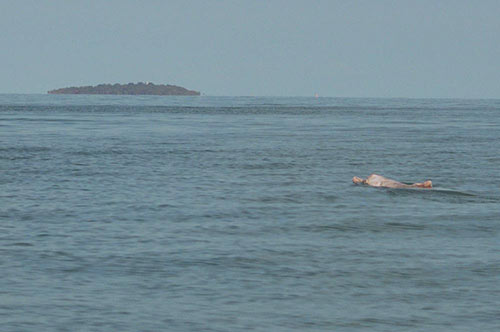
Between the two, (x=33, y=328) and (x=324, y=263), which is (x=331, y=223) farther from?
(x=33, y=328)

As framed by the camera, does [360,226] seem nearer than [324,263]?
No

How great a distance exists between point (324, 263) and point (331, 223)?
5.24m

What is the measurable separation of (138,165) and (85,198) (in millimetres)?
12908

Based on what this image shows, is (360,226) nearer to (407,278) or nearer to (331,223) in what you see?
(331,223)

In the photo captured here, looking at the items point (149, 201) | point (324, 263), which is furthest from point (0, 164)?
point (324, 263)

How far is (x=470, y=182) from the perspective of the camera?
33750 mm

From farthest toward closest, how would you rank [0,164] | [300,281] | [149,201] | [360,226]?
[0,164] < [149,201] < [360,226] < [300,281]

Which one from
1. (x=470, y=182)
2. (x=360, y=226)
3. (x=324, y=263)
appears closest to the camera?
(x=324, y=263)

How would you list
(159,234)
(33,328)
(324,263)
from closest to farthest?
(33,328), (324,263), (159,234)

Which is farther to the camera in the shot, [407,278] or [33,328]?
[407,278]

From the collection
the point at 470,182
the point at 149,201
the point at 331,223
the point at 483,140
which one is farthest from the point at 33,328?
the point at 483,140

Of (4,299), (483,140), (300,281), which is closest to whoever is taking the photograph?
(4,299)

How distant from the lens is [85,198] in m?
28.9

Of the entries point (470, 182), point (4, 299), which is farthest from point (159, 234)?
point (470, 182)
